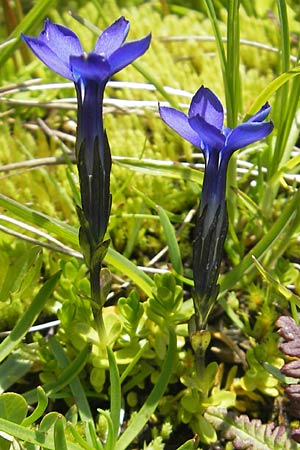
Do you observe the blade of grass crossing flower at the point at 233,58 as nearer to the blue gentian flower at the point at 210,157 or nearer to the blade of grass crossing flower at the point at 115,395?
the blue gentian flower at the point at 210,157

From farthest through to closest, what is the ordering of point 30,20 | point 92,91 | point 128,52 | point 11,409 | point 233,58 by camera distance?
point 30,20
point 233,58
point 11,409
point 92,91
point 128,52

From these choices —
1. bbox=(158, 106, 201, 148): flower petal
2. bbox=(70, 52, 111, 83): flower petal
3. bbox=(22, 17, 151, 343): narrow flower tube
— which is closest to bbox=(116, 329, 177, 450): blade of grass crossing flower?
bbox=(22, 17, 151, 343): narrow flower tube

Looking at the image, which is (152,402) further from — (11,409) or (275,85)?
(275,85)

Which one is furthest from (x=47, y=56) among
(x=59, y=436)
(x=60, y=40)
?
(x=59, y=436)

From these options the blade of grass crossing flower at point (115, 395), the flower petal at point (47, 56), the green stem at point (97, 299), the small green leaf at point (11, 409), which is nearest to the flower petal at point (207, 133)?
the flower petal at point (47, 56)

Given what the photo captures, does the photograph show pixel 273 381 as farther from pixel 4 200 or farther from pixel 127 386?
pixel 4 200

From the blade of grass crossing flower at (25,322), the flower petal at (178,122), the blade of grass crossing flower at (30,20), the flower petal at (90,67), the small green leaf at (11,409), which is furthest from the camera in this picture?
the blade of grass crossing flower at (30,20)
